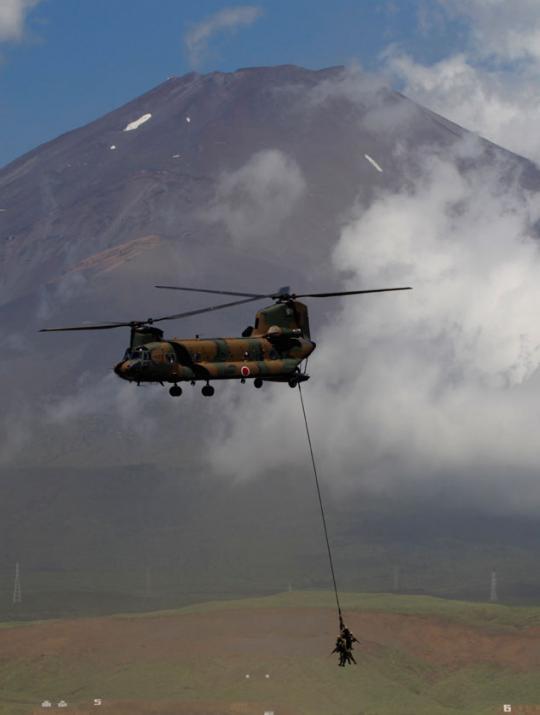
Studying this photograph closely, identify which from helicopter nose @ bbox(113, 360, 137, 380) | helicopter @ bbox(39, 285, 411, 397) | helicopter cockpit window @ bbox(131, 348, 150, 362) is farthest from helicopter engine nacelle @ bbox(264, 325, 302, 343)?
helicopter nose @ bbox(113, 360, 137, 380)

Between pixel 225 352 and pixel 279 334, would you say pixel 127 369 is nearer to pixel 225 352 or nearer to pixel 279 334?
pixel 225 352

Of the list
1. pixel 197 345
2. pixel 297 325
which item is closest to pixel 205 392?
pixel 197 345

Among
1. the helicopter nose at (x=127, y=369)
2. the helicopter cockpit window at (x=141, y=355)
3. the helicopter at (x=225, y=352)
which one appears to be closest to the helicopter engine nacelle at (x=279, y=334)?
the helicopter at (x=225, y=352)

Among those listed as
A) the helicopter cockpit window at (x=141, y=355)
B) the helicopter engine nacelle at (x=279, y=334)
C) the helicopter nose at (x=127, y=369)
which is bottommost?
the helicopter nose at (x=127, y=369)

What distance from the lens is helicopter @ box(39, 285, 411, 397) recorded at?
3297 inches

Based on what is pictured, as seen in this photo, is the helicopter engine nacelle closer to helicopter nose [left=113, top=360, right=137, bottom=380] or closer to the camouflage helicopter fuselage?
the camouflage helicopter fuselage

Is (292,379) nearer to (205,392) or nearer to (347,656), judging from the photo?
(205,392)

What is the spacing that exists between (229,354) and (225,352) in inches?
14.0

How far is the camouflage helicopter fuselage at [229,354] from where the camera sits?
84.0 metres

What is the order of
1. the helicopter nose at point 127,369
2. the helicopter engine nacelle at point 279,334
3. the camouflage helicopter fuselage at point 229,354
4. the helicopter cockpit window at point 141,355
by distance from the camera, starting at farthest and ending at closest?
the helicopter engine nacelle at point 279,334
the camouflage helicopter fuselage at point 229,354
the helicopter cockpit window at point 141,355
the helicopter nose at point 127,369

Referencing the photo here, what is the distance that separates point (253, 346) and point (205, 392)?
6.73m

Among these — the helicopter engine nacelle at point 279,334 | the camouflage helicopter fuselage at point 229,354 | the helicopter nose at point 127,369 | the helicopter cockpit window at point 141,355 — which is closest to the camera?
the helicopter nose at point 127,369

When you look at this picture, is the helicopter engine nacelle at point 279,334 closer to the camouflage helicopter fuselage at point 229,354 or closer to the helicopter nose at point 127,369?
the camouflage helicopter fuselage at point 229,354

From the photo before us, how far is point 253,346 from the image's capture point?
292 feet
